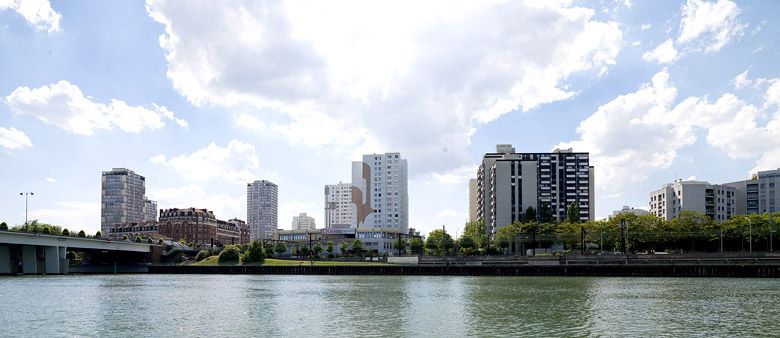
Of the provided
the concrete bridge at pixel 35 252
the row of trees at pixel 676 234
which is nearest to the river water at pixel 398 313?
the concrete bridge at pixel 35 252

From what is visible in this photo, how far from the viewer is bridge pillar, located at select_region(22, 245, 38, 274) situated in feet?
459

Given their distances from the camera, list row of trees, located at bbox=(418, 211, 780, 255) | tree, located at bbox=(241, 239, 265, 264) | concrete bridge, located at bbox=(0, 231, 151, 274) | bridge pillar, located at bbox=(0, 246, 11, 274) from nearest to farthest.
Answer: concrete bridge, located at bbox=(0, 231, 151, 274), bridge pillar, located at bbox=(0, 246, 11, 274), row of trees, located at bbox=(418, 211, 780, 255), tree, located at bbox=(241, 239, 265, 264)

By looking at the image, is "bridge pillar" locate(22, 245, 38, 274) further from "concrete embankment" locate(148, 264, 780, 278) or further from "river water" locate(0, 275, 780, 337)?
"river water" locate(0, 275, 780, 337)

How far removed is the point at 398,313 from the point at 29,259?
11232cm

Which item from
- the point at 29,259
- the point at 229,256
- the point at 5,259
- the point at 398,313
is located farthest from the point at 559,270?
the point at 5,259

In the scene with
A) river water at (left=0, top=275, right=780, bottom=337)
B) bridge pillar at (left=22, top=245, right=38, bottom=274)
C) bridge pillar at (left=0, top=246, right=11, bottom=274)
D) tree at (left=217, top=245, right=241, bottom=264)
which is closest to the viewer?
river water at (left=0, top=275, right=780, bottom=337)

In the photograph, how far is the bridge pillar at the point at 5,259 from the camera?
136375 millimetres

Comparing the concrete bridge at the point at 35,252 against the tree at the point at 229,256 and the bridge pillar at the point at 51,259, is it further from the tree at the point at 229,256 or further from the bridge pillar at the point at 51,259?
the tree at the point at 229,256

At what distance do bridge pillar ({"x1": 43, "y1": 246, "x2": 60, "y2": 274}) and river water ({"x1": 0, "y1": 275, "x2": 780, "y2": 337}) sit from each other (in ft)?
216

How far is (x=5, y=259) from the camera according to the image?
137 m

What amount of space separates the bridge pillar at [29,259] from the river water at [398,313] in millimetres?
64094

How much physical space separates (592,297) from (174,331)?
1788 inches

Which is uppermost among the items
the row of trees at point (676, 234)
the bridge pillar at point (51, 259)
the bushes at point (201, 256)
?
the row of trees at point (676, 234)

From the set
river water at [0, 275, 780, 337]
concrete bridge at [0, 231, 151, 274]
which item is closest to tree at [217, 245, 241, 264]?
concrete bridge at [0, 231, 151, 274]
